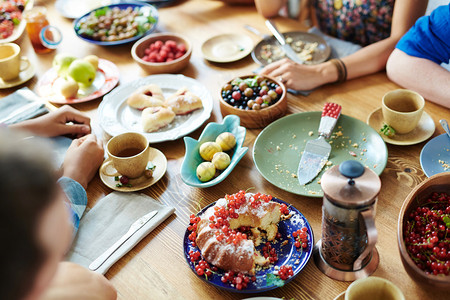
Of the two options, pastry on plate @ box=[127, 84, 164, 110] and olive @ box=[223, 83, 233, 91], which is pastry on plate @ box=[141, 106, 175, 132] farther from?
olive @ box=[223, 83, 233, 91]

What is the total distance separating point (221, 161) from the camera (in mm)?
1180

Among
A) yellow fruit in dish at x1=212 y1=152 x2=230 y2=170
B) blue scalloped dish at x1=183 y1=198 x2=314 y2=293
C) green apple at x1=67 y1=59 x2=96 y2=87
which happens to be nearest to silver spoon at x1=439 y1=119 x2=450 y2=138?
blue scalloped dish at x1=183 y1=198 x2=314 y2=293

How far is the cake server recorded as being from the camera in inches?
45.7

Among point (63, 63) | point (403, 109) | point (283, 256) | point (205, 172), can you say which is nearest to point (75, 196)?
point (205, 172)

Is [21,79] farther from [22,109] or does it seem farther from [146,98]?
[146,98]

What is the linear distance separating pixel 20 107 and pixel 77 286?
40.7 inches

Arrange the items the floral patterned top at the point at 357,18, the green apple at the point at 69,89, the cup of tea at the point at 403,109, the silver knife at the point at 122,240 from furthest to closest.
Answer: the floral patterned top at the point at 357,18 → the green apple at the point at 69,89 → the cup of tea at the point at 403,109 → the silver knife at the point at 122,240

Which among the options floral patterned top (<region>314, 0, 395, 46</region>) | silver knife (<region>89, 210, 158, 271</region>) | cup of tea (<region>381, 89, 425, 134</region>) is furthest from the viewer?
floral patterned top (<region>314, 0, 395, 46</region>)

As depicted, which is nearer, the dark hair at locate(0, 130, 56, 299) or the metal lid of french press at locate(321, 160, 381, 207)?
the dark hair at locate(0, 130, 56, 299)

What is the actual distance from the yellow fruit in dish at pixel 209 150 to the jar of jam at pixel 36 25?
1201 mm

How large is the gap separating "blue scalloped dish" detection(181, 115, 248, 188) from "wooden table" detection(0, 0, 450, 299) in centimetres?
4

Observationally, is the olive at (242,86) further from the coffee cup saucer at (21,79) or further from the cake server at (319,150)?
the coffee cup saucer at (21,79)

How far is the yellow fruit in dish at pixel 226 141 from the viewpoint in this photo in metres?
1.25

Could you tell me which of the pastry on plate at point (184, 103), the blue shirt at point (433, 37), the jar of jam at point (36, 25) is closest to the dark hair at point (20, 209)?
the pastry on plate at point (184, 103)
